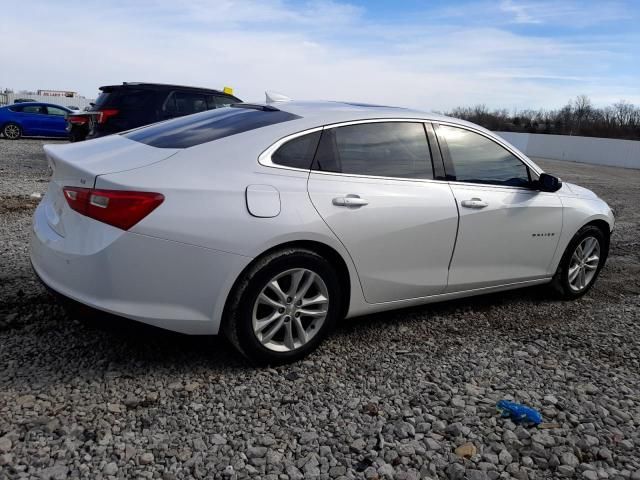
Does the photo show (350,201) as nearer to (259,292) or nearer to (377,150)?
(377,150)

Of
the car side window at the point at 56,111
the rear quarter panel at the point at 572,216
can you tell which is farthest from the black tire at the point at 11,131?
the rear quarter panel at the point at 572,216

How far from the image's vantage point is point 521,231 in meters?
4.39

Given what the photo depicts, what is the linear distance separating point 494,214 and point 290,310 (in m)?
1.74

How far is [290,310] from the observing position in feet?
11.0

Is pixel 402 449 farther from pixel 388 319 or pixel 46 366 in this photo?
pixel 46 366

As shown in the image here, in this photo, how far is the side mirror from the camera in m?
4.52

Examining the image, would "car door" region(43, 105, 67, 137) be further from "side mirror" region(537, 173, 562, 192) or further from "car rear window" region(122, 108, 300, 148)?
"side mirror" region(537, 173, 562, 192)

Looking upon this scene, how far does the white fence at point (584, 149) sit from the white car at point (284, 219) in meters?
33.2

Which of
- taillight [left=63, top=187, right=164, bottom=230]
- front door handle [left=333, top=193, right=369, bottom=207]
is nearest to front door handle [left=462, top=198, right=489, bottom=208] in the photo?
front door handle [left=333, top=193, right=369, bottom=207]

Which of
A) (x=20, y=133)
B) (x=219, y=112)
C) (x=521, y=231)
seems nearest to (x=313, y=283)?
(x=219, y=112)

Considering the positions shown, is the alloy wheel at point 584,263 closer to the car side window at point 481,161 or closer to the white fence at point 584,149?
the car side window at point 481,161

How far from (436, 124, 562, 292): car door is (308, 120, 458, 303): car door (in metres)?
0.14

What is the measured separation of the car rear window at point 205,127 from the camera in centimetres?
340

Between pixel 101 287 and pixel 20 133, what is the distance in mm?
19749
